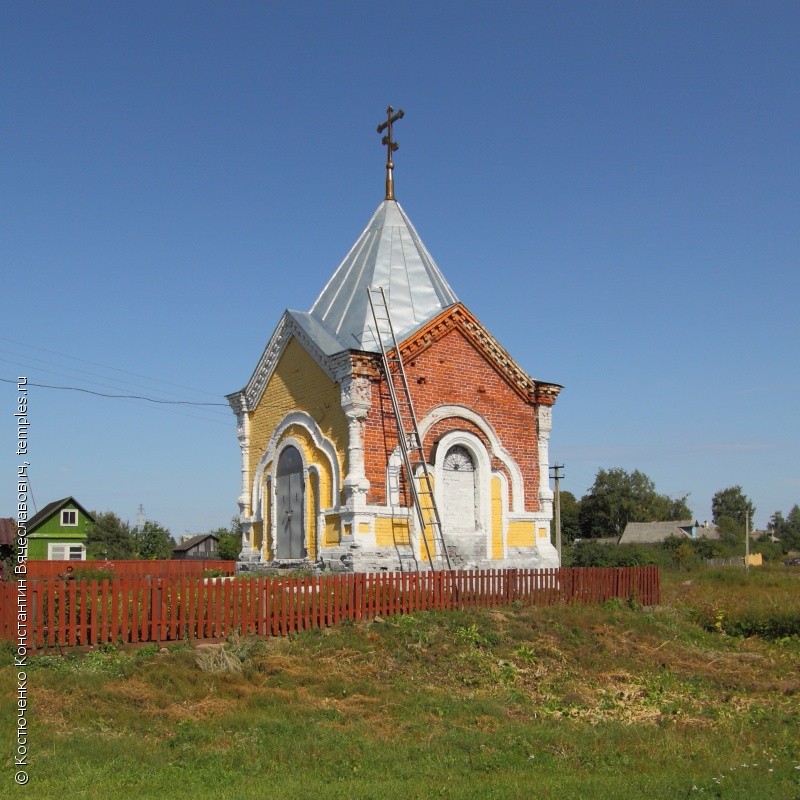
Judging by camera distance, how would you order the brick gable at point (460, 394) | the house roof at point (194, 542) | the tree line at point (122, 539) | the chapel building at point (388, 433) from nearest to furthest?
the chapel building at point (388, 433) → the brick gable at point (460, 394) → the tree line at point (122, 539) → the house roof at point (194, 542)

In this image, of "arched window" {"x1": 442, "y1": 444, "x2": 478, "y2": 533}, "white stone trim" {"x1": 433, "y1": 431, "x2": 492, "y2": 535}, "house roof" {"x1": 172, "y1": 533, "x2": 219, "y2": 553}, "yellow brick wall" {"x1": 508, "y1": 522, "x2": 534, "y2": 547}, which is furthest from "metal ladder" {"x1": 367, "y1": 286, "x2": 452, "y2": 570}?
"house roof" {"x1": 172, "y1": 533, "x2": 219, "y2": 553}

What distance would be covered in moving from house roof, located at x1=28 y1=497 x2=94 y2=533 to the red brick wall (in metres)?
32.3

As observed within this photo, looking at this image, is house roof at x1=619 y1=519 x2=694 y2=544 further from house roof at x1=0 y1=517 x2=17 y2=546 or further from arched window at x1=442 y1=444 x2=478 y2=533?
arched window at x1=442 y1=444 x2=478 y2=533

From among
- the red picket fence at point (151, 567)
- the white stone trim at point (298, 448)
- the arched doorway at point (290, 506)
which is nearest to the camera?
the white stone trim at point (298, 448)

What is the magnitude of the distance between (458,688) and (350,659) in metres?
1.64

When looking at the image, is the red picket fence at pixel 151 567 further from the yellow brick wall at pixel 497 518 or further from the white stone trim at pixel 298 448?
the yellow brick wall at pixel 497 518

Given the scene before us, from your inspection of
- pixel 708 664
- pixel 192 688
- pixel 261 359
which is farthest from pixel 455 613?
pixel 261 359

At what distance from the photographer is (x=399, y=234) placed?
2278cm

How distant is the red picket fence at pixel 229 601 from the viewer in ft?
40.1

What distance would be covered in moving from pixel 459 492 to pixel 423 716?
9789 mm

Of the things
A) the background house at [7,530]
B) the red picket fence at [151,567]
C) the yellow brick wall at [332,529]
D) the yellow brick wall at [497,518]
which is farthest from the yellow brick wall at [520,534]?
the background house at [7,530]

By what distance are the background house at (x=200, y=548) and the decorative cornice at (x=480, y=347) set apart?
45.8 metres

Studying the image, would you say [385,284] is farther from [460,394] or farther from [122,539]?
[122,539]

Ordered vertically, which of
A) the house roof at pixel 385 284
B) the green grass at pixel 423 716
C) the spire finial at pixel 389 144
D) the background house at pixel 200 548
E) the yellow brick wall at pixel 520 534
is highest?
the spire finial at pixel 389 144
